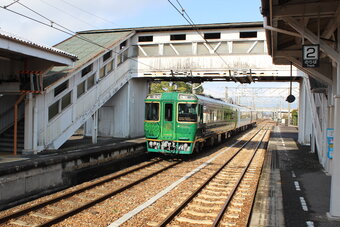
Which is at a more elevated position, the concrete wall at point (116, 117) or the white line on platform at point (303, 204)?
the concrete wall at point (116, 117)

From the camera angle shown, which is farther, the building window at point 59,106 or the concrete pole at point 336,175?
the building window at point 59,106

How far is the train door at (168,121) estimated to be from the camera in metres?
13.4

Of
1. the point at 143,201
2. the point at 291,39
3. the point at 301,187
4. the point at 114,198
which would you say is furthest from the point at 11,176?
the point at 291,39

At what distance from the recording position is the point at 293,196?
7828 mm

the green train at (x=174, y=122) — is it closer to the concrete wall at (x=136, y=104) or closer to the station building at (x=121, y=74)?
the station building at (x=121, y=74)

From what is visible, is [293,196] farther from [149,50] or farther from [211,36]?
[149,50]

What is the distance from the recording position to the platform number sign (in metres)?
6.67

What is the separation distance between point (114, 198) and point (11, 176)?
2.42m

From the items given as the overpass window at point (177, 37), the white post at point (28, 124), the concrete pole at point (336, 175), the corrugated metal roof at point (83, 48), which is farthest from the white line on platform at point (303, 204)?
the overpass window at point (177, 37)

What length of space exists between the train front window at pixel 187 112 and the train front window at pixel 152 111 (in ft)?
3.32

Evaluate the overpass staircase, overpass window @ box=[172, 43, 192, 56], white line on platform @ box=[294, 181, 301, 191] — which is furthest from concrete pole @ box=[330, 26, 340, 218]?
overpass window @ box=[172, 43, 192, 56]

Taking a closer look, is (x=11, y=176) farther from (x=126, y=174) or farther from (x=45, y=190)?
(x=126, y=174)

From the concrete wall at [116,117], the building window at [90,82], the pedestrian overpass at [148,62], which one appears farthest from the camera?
the concrete wall at [116,117]

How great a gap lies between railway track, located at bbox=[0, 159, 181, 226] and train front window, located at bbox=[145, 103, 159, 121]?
321 centimetres
